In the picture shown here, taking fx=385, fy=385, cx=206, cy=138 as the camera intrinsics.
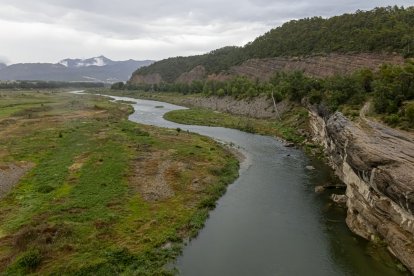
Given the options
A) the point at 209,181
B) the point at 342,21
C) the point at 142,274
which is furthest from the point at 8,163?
the point at 342,21

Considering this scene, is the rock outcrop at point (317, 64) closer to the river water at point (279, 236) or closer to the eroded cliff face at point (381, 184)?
the river water at point (279, 236)

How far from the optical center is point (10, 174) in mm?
49812

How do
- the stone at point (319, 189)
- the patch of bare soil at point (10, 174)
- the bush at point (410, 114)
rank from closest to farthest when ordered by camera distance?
the bush at point (410, 114) → the patch of bare soil at point (10, 174) → the stone at point (319, 189)

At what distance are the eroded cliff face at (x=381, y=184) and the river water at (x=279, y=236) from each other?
5.66ft

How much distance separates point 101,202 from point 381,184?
28.0 metres

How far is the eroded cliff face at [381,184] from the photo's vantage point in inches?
1214

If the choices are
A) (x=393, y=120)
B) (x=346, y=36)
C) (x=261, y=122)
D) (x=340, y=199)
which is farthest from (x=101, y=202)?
(x=346, y=36)

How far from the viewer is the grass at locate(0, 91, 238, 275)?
3125 cm

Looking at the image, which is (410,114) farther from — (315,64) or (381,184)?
(315,64)

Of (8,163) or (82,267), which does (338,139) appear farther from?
(8,163)

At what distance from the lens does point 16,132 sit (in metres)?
78.0

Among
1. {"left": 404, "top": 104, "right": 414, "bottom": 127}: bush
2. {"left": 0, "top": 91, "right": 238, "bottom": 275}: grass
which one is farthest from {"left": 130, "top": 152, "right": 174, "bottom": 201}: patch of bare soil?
{"left": 404, "top": 104, "right": 414, "bottom": 127}: bush

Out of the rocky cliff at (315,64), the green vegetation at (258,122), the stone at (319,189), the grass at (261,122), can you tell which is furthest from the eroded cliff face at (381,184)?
the rocky cliff at (315,64)

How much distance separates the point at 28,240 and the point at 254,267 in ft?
62.8
